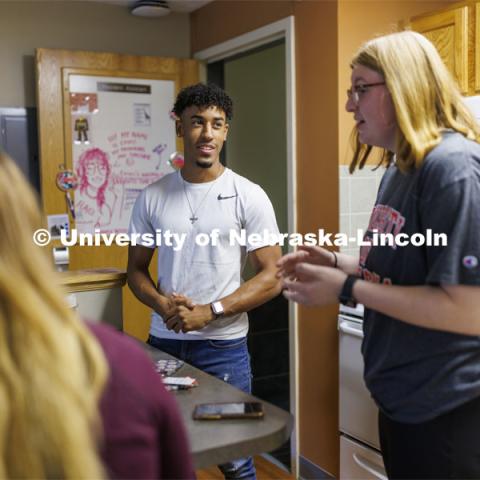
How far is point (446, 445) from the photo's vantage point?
123 centimetres

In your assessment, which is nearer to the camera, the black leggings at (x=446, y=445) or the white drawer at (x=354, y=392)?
the black leggings at (x=446, y=445)

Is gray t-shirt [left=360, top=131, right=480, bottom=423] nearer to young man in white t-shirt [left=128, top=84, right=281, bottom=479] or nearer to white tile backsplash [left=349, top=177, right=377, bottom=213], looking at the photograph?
young man in white t-shirt [left=128, top=84, right=281, bottom=479]

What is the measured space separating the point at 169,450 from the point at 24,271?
0.31 meters

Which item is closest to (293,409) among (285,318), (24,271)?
(285,318)

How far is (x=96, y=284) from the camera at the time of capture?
2.08 m

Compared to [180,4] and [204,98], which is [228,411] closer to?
[204,98]

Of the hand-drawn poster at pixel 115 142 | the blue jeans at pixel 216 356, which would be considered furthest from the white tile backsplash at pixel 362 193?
the hand-drawn poster at pixel 115 142

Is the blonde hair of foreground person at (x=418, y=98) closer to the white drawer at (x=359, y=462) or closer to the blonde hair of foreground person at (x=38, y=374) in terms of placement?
the blonde hair of foreground person at (x=38, y=374)

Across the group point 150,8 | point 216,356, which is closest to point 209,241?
point 216,356

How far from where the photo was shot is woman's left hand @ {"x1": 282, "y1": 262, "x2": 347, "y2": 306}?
1264 millimetres

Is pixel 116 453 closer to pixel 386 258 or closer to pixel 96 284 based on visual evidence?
pixel 386 258

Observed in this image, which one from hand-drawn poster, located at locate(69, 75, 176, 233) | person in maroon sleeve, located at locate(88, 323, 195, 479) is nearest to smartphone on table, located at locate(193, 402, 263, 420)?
person in maroon sleeve, located at locate(88, 323, 195, 479)

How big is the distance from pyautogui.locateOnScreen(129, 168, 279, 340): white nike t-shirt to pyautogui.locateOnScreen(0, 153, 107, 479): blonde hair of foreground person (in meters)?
1.31

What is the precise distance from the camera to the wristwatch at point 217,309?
Result: 1966 mm
